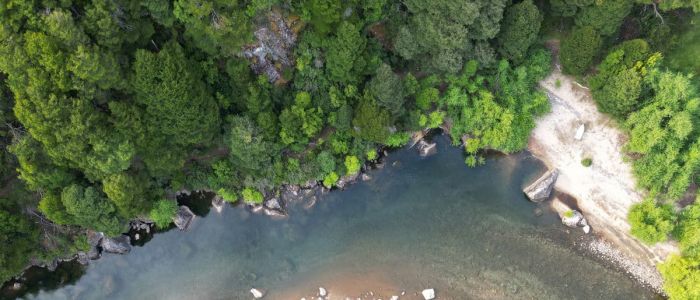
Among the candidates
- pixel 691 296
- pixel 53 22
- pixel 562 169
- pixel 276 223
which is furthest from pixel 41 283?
pixel 691 296

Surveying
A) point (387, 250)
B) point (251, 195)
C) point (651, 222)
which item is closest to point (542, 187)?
point (651, 222)

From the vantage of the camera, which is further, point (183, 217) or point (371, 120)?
point (183, 217)

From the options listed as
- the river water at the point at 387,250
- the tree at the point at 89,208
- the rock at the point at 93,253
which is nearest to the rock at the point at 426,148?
the river water at the point at 387,250

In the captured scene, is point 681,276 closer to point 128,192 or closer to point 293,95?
point 293,95

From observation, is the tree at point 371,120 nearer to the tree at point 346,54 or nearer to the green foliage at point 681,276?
the tree at point 346,54

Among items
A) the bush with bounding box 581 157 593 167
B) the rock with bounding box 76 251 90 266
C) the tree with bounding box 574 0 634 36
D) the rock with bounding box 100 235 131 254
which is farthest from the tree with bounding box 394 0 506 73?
the rock with bounding box 76 251 90 266
